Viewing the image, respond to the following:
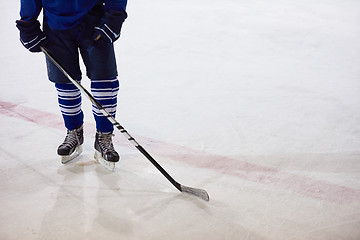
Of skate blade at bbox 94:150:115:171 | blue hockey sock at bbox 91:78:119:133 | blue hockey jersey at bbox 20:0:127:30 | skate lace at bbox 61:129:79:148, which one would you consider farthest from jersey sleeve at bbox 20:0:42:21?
skate blade at bbox 94:150:115:171

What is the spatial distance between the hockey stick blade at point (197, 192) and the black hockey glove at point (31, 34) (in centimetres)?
88

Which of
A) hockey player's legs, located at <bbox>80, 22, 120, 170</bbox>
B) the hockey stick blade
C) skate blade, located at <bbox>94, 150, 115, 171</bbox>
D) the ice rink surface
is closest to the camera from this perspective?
the ice rink surface

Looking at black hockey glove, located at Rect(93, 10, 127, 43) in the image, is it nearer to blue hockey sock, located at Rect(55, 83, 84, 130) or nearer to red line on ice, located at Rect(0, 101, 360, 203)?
blue hockey sock, located at Rect(55, 83, 84, 130)

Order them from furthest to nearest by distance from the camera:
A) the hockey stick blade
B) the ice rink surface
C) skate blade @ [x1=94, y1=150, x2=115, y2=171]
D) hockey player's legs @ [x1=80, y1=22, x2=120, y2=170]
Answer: skate blade @ [x1=94, y1=150, x2=115, y2=171] → hockey player's legs @ [x1=80, y1=22, x2=120, y2=170] → the hockey stick blade → the ice rink surface

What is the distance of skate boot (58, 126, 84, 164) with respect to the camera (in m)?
1.98

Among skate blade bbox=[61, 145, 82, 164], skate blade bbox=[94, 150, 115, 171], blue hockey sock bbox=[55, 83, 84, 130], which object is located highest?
blue hockey sock bbox=[55, 83, 84, 130]

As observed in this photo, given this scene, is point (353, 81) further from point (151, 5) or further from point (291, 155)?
point (151, 5)

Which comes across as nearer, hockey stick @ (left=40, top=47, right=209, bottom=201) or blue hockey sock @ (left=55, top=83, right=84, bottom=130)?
hockey stick @ (left=40, top=47, right=209, bottom=201)

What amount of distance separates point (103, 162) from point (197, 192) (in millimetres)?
506

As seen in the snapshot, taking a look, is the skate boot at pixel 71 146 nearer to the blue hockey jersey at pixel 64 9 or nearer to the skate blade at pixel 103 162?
the skate blade at pixel 103 162

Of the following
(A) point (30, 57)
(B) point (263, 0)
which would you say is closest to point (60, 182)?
(A) point (30, 57)

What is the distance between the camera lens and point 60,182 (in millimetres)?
1847

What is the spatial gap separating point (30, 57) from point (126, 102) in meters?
1.30

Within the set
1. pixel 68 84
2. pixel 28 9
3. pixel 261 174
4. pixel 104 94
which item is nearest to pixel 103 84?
pixel 104 94
